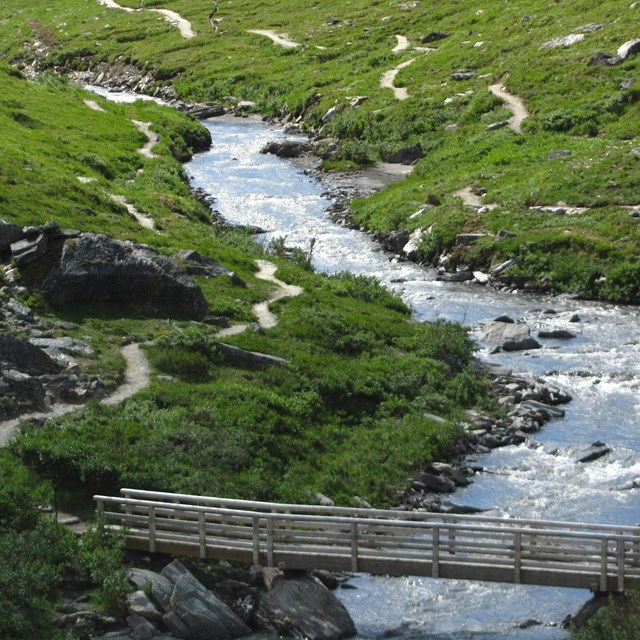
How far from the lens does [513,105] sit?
8212cm

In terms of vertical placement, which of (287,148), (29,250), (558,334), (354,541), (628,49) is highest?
(29,250)

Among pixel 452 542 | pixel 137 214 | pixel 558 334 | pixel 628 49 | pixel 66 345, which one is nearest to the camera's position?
pixel 452 542

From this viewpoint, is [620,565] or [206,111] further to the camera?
[206,111]

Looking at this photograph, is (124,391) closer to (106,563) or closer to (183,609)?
(106,563)

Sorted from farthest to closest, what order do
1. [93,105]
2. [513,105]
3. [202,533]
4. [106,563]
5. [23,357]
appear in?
[93,105] < [513,105] < [23,357] < [202,533] < [106,563]

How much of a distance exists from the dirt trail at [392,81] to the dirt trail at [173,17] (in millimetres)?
45968

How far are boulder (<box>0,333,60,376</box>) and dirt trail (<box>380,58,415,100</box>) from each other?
6263 centimetres

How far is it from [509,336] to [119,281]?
1522cm

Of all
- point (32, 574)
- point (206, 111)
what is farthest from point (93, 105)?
point (32, 574)

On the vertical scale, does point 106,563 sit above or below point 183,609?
above

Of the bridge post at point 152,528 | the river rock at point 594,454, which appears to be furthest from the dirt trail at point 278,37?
the bridge post at point 152,528

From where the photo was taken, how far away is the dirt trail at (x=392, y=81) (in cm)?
9390

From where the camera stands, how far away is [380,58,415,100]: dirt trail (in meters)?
93.9

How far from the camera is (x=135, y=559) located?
26.4m
